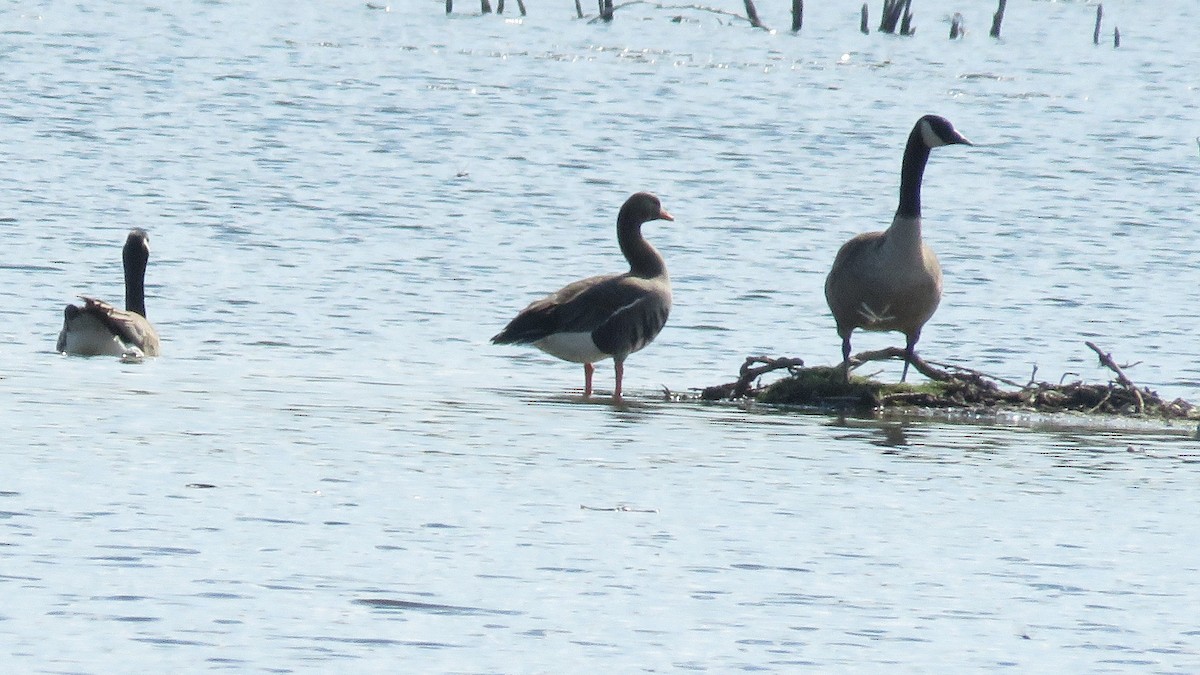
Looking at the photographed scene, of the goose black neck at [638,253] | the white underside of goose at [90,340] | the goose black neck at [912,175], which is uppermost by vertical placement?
the goose black neck at [912,175]

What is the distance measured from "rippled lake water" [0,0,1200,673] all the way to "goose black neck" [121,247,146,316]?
0.43 meters

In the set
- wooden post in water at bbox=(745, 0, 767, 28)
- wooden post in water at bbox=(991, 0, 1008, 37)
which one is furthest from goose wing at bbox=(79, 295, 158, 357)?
wooden post in water at bbox=(991, 0, 1008, 37)

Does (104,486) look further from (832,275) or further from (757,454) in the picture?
(832,275)

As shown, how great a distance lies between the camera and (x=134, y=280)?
1669cm

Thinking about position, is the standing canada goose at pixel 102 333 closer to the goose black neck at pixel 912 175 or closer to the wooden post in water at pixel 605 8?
the goose black neck at pixel 912 175

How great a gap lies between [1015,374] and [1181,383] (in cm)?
119

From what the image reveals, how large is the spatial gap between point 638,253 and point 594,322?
1304 mm

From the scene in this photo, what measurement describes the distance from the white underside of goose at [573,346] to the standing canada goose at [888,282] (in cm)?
158

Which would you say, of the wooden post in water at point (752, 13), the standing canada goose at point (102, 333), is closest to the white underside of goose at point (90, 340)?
the standing canada goose at point (102, 333)

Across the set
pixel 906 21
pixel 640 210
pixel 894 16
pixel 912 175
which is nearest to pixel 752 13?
pixel 894 16

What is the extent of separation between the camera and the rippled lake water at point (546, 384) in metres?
7.71

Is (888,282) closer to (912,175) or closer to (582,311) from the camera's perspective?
(912,175)

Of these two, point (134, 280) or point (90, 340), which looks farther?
point (134, 280)

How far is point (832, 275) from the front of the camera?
531 inches
